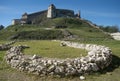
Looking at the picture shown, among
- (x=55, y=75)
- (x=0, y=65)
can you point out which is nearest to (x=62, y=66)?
(x=55, y=75)

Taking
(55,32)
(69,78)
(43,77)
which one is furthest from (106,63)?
(55,32)

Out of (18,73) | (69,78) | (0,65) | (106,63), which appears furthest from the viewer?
(0,65)

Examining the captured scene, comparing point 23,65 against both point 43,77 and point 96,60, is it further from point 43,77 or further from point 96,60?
point 96,60

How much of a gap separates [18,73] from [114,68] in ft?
27.3

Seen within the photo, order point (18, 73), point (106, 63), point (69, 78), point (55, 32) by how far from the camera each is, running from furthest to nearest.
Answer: point (55, 32), point (106, 63), point (18, 73), point (69, 78)

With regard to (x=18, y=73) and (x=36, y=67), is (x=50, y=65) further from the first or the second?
(x=18, y=73)

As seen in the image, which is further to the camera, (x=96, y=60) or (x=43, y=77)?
(x=96, y=60)

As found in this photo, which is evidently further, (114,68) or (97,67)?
(114,68)

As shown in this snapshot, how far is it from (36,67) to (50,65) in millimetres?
1121

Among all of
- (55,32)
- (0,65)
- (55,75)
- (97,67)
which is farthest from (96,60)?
(55,32)

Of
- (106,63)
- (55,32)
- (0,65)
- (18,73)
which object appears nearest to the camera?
(18,73)

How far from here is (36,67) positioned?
19.3 metres

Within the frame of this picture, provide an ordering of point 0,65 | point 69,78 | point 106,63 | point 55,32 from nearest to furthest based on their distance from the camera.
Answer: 1. point 69,78
2. point 106,63
3. point 0,65
4. point 55,32

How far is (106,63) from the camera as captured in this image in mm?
21891
